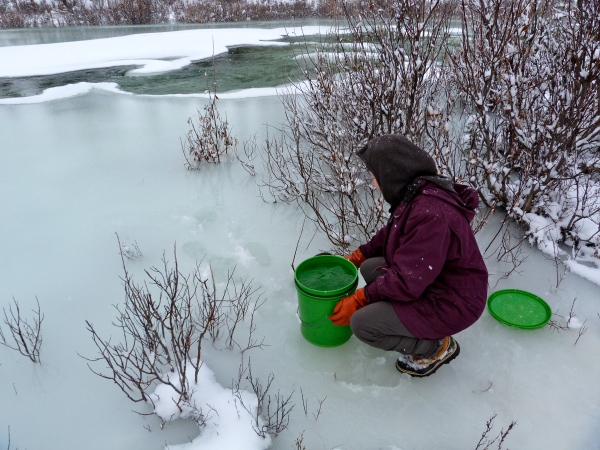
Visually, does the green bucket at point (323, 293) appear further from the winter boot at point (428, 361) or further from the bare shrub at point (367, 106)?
the bare shrub at point (367, 106)

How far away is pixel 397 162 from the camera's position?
6.64 ft

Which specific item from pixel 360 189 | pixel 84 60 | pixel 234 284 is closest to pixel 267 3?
pixel 84 60

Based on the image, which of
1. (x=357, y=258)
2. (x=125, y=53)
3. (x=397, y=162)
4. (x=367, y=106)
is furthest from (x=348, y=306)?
(x=125, y=53)

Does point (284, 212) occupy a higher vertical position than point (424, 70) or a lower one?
lower

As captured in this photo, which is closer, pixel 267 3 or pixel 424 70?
pixel 424 70

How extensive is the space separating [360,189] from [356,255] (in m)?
1.88

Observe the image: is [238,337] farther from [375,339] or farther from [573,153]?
[573,153]

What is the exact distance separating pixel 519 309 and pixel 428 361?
0.89 metres

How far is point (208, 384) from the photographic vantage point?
2.29m

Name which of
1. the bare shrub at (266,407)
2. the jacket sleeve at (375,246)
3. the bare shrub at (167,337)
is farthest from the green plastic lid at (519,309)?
the bare shrub at (167,337)

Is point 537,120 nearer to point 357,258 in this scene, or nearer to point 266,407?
point 357,258

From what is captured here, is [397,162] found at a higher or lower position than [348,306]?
higher

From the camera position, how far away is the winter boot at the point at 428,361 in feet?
7.48

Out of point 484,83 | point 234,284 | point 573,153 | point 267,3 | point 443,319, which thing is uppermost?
point 267,3
